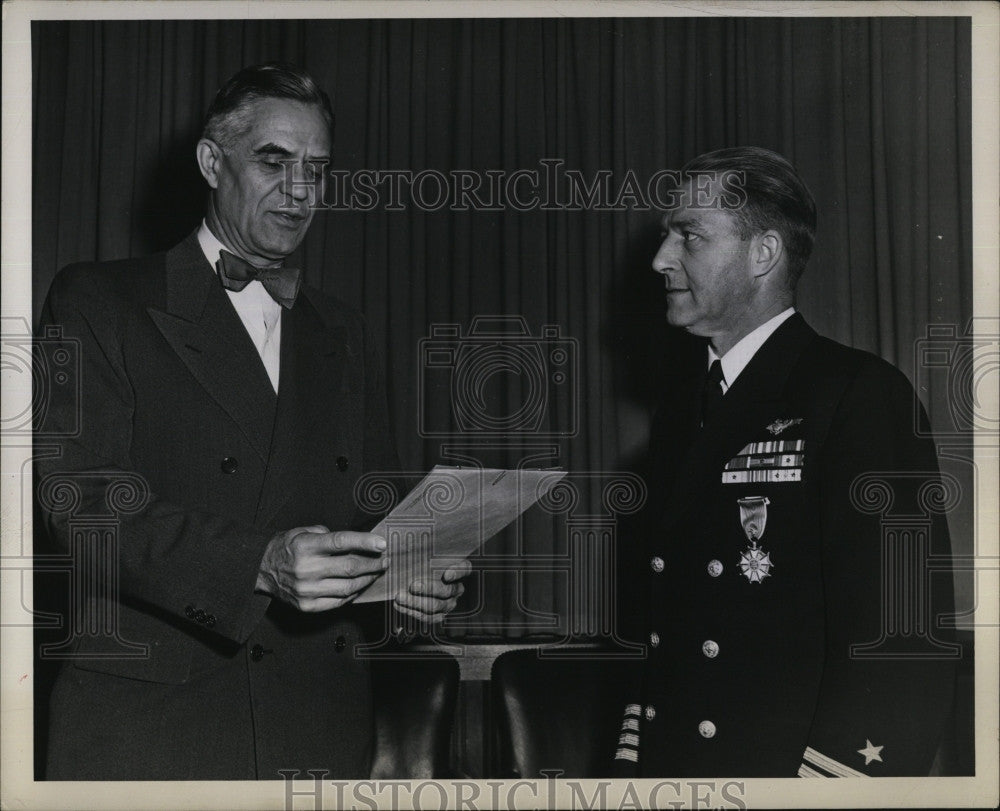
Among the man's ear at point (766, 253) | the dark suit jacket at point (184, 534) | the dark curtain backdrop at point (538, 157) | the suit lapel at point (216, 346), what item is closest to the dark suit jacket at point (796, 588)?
the man's ear at point (766, 253)

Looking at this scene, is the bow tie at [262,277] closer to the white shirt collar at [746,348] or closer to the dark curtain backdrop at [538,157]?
the dark curtain backdrop at [538,157]

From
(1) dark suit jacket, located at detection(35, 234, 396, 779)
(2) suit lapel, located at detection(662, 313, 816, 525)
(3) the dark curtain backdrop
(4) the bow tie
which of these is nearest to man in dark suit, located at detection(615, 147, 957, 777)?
(2) suit lapel, located at detection(662, 313, 816, 525)

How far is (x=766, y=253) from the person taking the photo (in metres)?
1.82

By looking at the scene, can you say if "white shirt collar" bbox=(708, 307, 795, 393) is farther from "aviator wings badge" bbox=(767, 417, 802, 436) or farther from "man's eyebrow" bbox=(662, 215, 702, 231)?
"man's eyebrow" bbox=(662, 215, 702, 231)

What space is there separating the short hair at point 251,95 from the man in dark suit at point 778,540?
735 mm

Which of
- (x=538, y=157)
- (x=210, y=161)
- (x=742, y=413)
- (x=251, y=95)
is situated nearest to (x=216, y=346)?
(x=210, y=161)

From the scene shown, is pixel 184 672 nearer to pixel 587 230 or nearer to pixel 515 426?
pixel 515 426

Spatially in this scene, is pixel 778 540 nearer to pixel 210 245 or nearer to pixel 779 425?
pixel 779 425

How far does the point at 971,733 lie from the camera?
6.22 ft

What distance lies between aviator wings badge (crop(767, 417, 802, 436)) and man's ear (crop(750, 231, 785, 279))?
0.28 m

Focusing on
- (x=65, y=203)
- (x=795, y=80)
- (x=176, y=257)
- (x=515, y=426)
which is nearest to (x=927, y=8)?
(x=795, y=80)

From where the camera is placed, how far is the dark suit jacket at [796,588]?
1.61 m

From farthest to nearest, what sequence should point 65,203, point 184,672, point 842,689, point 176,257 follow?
point 65,203 < point 176,257 < point 184,672 < point 842,689

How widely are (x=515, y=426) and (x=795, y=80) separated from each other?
917 mm
